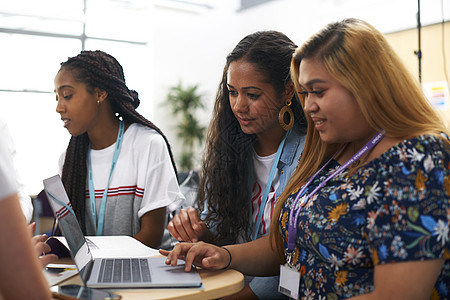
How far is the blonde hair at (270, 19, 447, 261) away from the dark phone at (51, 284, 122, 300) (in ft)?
2.42

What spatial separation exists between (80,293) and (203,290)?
266 millimetres

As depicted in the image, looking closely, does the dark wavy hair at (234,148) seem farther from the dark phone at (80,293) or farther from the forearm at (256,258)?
the dark phone at (80,293)

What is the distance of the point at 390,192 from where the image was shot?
1.13m

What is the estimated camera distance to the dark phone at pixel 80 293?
104 centimetres

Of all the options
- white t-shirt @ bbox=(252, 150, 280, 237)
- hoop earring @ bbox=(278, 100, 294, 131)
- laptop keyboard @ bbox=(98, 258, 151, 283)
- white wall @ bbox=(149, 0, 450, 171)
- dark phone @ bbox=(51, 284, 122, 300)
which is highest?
white wall @ bbox=(149, 0, 450, 171)

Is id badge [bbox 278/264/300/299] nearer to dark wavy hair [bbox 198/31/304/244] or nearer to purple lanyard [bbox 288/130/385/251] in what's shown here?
purple lanyard [bbox 288/130/385/251]

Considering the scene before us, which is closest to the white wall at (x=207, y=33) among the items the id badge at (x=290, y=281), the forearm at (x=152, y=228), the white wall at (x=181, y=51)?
the white wall at (x=181, y=51)

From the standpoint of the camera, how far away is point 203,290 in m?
1.13

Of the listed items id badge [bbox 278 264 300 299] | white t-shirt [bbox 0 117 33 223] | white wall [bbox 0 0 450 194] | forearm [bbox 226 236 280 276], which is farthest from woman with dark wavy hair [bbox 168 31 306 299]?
white wall [bbox 0 0 450 194]

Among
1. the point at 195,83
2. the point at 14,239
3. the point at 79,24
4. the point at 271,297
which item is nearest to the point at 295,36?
the point at 195,83

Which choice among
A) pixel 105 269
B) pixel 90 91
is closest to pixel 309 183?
pixel 105 269

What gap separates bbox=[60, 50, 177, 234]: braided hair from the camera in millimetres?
2262

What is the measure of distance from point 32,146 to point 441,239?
6180 mm

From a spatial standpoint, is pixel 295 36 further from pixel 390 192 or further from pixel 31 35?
pixel 390 192
